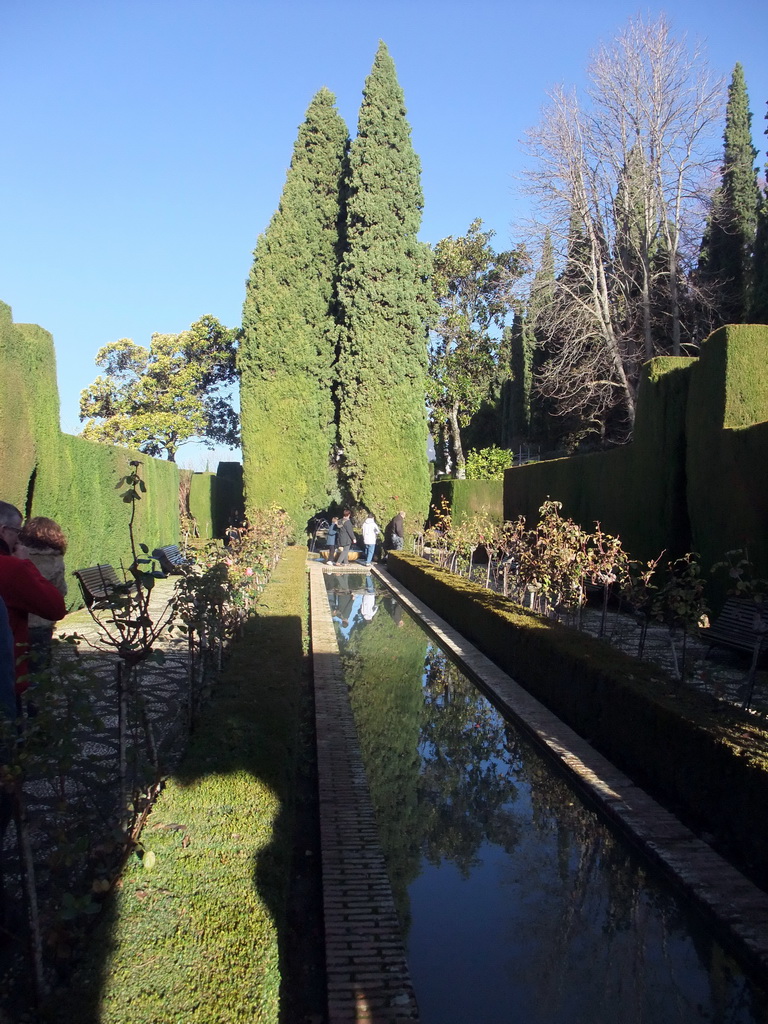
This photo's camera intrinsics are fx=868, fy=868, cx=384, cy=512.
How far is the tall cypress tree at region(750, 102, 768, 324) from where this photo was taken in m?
19.2

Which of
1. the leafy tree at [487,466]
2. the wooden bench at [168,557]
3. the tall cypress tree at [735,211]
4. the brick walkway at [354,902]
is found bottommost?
the brick walkway at [354,902]

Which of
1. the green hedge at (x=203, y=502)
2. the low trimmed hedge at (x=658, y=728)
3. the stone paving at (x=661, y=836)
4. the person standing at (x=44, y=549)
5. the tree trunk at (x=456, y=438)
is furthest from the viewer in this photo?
the tree trunk at (x=456, y=438)

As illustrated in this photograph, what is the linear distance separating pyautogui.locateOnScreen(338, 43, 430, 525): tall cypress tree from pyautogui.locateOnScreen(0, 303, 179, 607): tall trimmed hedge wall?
894cm

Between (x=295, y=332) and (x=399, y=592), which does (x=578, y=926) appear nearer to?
(x=399, y=592)

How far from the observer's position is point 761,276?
1973cm

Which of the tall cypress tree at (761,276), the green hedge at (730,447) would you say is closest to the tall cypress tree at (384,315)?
the tall cypress tree at (761,276)

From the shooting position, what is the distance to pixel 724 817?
14.1ft

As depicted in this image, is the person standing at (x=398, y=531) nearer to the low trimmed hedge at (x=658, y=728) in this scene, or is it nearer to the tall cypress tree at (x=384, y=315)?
the tall cypress tree at (x=384, y=315)

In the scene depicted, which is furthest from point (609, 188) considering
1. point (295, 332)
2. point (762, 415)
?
point (762, 415)

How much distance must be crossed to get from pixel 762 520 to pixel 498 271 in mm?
26996

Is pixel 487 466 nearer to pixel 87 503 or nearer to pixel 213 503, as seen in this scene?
pixel 213 503

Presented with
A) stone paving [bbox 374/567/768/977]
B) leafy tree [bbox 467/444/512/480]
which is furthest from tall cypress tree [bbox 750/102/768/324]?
stone paving [bbox 374/567/768/977]

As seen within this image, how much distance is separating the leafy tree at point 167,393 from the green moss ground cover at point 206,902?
36.4 meters

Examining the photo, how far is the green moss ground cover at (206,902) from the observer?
2.23 m
